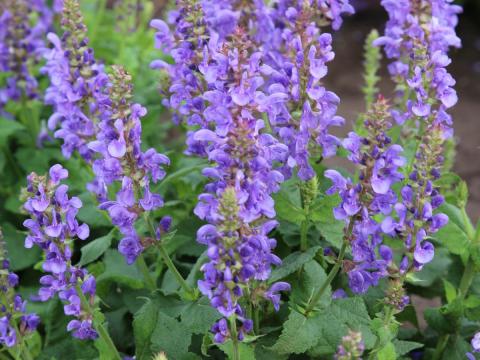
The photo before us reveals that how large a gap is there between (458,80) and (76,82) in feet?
20.9

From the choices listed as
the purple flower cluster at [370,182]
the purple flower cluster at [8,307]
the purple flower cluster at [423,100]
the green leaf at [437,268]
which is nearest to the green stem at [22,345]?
the purple flower cluster at [8,307]

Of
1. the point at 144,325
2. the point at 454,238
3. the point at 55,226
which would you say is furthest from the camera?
the point at 454,238

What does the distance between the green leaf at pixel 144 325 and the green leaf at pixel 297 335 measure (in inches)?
21.9

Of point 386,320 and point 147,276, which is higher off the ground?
point 386,320

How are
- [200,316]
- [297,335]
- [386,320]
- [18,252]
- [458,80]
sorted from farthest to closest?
[458,80], [18,252], [200,316], [297,335], [386,320]

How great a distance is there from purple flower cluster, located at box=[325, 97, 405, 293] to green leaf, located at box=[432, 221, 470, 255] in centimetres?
71

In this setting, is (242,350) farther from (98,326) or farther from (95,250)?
(95,250)

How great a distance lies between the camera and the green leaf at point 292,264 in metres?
3.00

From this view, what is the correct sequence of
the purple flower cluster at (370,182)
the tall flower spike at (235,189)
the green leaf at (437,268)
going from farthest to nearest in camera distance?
the green leaf at (437,268)
the purple flower cluster at (370,182)
the tall flower spike at (235,189)

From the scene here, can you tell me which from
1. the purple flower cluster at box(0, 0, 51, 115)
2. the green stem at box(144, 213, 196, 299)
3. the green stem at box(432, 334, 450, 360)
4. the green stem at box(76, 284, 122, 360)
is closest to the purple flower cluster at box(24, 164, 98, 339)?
the green stem at box(76, 284, 122, 360)

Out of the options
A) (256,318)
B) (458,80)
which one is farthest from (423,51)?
(458,80)

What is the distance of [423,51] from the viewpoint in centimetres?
326

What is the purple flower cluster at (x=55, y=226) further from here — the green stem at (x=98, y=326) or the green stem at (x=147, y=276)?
the green stem at (x=147, y=276)

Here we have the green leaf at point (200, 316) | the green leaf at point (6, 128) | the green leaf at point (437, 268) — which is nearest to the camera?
the green leaf at point (200, 316)
